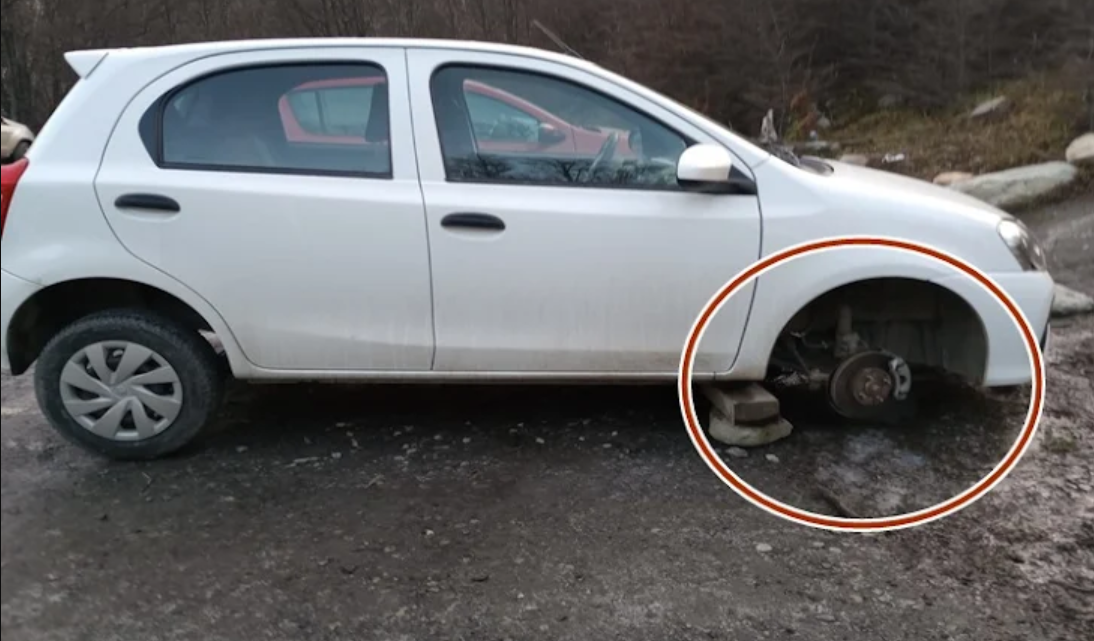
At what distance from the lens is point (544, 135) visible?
3.18m

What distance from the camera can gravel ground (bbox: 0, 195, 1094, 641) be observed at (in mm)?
1883

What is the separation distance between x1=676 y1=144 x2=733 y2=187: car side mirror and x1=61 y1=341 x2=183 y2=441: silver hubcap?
1.80m

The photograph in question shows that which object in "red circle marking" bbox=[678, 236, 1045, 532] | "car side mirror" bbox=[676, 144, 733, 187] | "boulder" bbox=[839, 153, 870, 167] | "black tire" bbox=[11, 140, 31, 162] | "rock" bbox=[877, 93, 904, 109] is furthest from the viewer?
"boulder" bbox=[839, 153, 870, 167]

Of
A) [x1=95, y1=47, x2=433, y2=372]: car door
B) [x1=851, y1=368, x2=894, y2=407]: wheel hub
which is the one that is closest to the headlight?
[x1=851, y1=368, x2=894, y2=407]: wheel hub

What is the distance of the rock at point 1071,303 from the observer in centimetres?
447

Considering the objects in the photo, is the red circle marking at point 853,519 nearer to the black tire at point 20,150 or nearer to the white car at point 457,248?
the white car at point 457,248

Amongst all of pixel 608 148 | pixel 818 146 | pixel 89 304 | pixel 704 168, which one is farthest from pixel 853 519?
pixel 89 304

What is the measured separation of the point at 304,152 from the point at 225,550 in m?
1.46

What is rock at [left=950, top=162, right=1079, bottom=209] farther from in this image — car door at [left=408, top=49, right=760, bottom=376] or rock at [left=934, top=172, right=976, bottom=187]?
car door at [left=408, top=49, right=760, bottom=376]

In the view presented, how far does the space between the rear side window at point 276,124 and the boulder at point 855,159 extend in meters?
1.65

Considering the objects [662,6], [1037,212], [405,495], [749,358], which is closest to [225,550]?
[405,495]

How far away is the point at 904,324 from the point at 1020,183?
267 centimetres

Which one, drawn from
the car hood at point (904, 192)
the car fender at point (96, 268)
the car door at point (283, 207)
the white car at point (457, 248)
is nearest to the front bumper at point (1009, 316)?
the white car at point (457, 248)

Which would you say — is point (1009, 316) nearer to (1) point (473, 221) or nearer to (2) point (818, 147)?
(2) point (818, 147)
